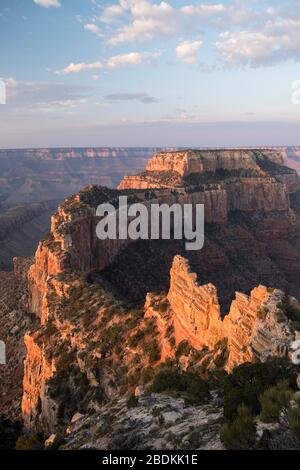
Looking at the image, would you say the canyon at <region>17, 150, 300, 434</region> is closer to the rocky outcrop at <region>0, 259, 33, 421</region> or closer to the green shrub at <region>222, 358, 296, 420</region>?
the green shrub at <region>222, 358, 296, 420</region>

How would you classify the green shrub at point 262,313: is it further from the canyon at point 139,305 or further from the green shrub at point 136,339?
the green shrub at point 136,339

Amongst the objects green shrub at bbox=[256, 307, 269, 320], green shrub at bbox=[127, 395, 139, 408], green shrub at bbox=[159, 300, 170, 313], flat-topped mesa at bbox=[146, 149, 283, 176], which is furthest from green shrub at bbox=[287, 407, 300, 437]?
flat-topped mesa at bbox=[146, 149, 283, 176]

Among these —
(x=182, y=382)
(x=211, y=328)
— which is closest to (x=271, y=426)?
(x=182, y=382)

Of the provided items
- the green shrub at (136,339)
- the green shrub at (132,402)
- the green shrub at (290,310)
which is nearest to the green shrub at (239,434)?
the green shrub at (132,402)

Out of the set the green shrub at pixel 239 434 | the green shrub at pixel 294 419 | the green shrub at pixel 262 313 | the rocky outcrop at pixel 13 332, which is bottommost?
the rocky outcrop at pixel 13 332

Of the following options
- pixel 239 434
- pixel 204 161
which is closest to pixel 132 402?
pixel 239 434
